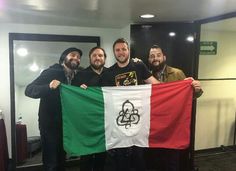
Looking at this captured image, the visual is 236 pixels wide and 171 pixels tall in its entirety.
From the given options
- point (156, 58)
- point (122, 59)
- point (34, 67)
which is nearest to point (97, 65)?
point (122, 59)

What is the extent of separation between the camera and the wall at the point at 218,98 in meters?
3.99

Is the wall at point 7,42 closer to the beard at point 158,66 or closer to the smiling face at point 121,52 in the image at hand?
the beard at point 158,66

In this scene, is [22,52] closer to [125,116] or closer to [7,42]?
[7,42]

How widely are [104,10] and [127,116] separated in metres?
1.02

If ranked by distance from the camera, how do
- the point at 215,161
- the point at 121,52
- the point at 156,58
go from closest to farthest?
the point at 121,52 < the point at 156,58 < the point at 215,161

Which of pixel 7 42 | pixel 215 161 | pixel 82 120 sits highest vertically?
pixel 7 42

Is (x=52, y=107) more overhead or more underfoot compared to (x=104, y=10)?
more underfoot

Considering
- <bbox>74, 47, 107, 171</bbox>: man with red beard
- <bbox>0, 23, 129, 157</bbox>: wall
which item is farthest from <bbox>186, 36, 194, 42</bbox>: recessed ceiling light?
<bbox>74, 47, 107, 171</bbox>: man with red beard

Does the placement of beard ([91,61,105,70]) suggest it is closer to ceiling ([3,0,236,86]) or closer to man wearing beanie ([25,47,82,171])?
man wearing beanie ([25,47,82,171])

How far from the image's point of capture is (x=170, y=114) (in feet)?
8.39

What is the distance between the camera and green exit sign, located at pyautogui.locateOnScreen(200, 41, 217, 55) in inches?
153

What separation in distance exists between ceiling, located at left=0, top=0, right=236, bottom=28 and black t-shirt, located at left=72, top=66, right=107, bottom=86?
0.60m

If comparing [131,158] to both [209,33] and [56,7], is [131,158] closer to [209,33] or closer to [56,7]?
[56,7]

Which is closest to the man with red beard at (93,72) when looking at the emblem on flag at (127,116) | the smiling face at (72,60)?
the smiling face at (72,60)
